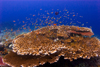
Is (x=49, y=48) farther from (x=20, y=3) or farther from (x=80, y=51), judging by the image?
(x=20, y=3)

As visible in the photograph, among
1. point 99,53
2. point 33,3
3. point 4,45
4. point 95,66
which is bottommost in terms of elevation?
point 95,66

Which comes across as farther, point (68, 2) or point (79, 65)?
point (68, 2)

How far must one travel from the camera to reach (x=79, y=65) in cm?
358

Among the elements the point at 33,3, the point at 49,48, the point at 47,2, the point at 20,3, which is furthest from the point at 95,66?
the point at 33,3

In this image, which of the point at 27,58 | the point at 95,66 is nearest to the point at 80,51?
the point at 95,66

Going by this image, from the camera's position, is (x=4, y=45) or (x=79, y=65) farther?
(x=4, y=45)

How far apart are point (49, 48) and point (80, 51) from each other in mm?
1607

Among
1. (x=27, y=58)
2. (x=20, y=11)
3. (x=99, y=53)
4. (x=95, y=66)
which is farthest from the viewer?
(x=20, y=11)

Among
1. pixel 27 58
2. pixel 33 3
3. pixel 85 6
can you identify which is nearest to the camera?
pixel 27 58

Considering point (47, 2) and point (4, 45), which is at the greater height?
point (47, 2)

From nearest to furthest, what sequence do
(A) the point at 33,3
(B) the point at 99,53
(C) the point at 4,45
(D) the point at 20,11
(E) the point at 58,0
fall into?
(B) the point at 99,53 → (C) the point at 4,45 → (E) the point at 58,0 → (D) the point at 20,11 → (A) the point at 33,3

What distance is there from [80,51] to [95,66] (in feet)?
4.45

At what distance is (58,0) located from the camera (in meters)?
75.4

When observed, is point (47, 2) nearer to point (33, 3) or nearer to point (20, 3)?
point (33, 3)
